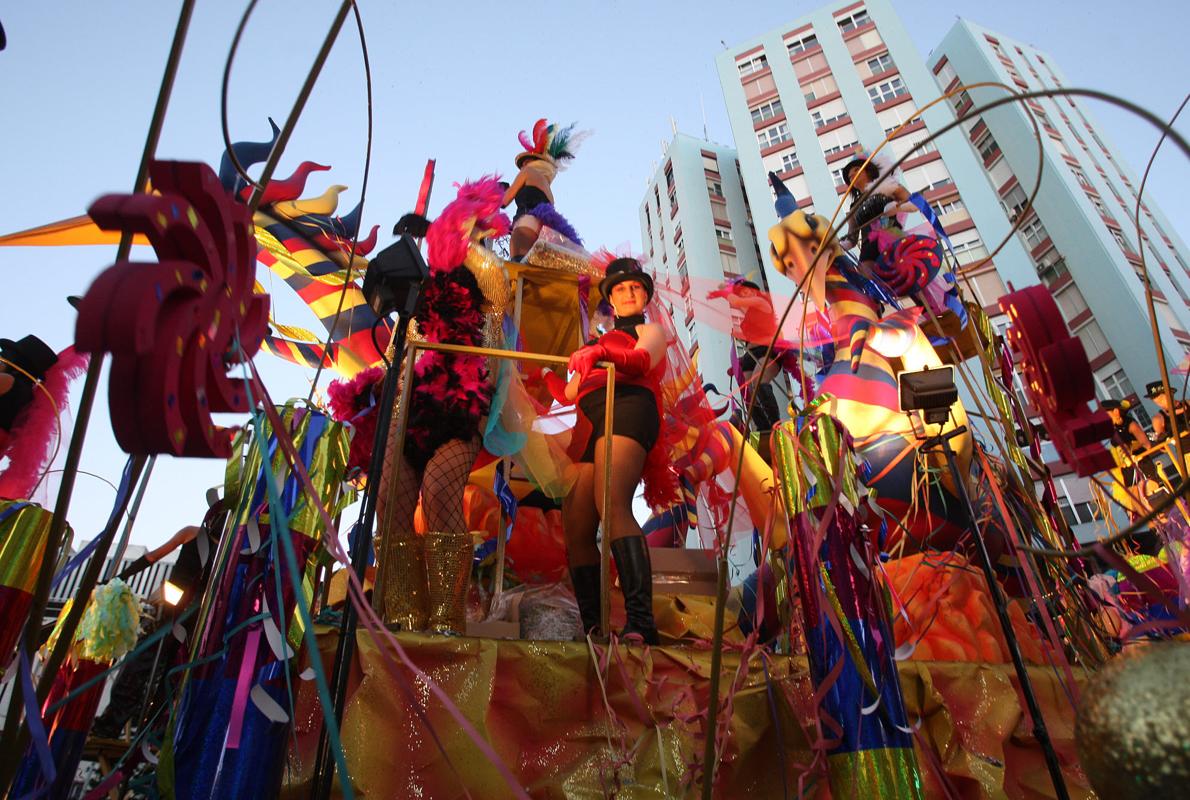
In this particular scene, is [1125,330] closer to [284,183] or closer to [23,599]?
[284,183]

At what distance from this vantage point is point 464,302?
3104 millimetres

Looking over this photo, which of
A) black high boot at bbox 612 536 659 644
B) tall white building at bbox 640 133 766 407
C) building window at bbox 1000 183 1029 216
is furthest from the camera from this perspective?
tall white building at bbox 640 133 766 407

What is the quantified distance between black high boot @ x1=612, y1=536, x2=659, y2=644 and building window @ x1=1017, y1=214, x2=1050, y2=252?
18342 mm

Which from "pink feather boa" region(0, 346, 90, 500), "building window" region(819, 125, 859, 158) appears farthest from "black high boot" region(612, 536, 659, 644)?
"building window" region(819, 125, 859, 158)

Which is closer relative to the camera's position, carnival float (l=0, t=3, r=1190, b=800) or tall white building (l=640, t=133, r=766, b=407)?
carnival float (l=0, t=3, r=1190, b=800)

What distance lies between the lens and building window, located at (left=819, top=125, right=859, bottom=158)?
19.5 meters

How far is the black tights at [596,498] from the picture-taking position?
2.47m

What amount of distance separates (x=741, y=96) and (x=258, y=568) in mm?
23729

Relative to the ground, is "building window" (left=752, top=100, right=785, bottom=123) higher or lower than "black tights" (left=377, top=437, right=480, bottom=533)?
higher

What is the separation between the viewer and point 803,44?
22.4 m

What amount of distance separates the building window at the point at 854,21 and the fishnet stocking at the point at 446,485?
2362 centimetres

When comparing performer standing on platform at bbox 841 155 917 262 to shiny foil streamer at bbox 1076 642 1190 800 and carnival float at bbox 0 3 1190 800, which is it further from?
shiny foil streamer at bbox 1076 642 1190 800

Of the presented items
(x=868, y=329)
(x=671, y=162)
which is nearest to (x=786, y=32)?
(x=671, y=162)

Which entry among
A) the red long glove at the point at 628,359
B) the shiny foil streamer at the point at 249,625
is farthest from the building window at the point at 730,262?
the shiny foil streamer at the point at 249,625
